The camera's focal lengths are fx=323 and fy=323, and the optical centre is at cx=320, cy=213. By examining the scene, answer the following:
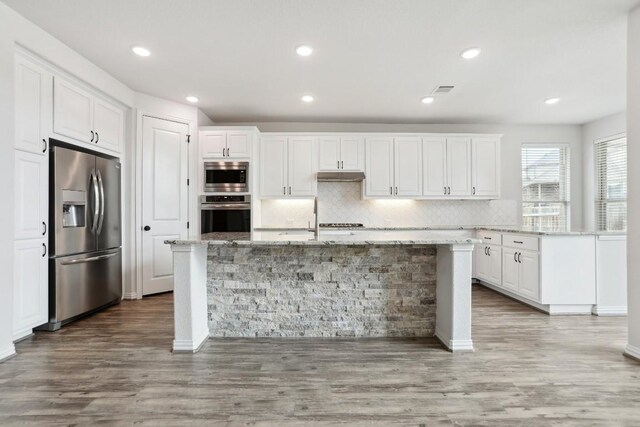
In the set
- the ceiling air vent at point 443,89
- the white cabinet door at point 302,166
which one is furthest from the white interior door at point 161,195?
the ceiling air vent at point 443,89

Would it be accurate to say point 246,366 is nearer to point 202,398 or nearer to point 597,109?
point 202,398

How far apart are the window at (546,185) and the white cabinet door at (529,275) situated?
2030mm

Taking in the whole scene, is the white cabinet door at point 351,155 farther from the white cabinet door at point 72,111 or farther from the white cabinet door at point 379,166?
the white cabinet door at point 72,111

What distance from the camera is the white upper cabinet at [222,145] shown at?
472 cm

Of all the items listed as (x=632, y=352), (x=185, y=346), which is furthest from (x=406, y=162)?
(x=185, y=346)

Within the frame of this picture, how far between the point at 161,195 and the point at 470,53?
3.95 metres

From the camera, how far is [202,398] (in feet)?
6.25

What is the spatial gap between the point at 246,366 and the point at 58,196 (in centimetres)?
238

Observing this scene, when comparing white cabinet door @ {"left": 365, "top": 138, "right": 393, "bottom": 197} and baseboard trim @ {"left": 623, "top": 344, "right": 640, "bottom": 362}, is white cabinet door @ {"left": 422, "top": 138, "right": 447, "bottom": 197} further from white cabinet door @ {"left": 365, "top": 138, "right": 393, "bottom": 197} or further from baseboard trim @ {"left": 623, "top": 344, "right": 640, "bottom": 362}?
baseboard trim @ {"left": 623, "top": 344, "right": 640, "bottom": 362}


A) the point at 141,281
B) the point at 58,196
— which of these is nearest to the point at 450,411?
the point at 58,196

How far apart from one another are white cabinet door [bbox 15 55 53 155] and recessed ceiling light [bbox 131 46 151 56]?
79cm

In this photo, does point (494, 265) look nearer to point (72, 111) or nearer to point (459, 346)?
point (459, 346)

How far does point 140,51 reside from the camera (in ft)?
9.99

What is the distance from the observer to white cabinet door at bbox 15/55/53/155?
266cm
